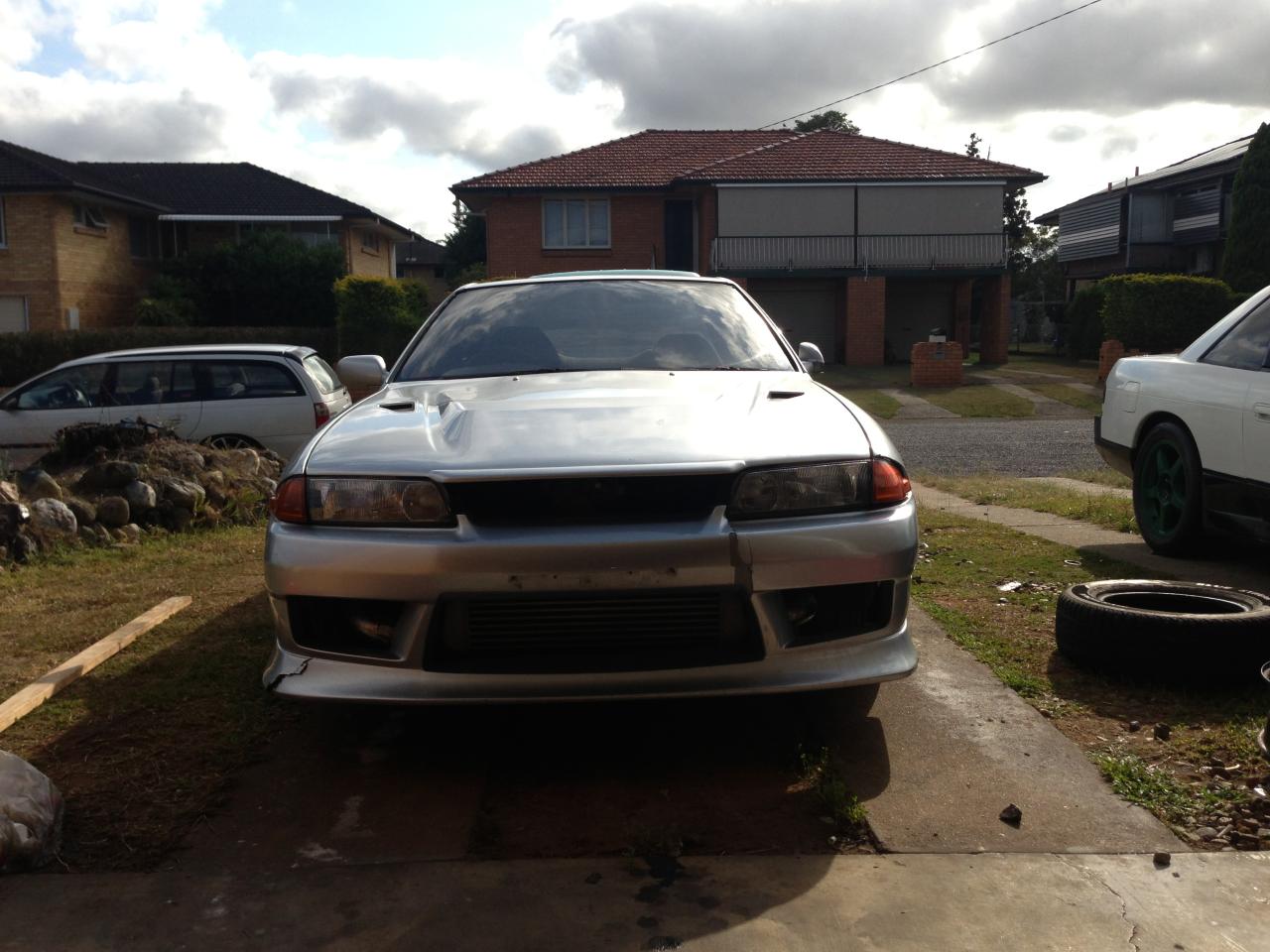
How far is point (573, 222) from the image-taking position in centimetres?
3431

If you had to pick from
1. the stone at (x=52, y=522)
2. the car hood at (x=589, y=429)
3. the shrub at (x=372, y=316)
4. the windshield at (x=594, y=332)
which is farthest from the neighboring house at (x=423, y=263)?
the car hood at (x=589, y=429)

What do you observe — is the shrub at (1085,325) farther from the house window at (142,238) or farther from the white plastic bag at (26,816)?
the white plastic bag at (26,816)

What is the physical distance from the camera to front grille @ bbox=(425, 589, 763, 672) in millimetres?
3281

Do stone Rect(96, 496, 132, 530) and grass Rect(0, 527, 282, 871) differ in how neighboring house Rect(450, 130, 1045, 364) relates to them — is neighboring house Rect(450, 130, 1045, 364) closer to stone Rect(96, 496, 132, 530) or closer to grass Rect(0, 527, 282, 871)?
stone Rect(96, 496, 132, 530)

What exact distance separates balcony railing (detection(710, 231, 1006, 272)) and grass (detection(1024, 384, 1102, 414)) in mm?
8165

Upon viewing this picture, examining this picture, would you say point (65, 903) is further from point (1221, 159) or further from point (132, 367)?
point (1221, 159)

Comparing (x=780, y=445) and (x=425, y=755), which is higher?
(x=780, y=445)

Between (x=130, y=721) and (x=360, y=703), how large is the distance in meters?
1.17

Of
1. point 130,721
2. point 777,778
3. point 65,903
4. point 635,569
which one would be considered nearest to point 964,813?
point 777,778

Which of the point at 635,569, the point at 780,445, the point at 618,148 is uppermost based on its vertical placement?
the point at 618,148

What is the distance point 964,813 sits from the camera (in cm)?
318

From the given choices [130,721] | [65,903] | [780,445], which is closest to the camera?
[65,903]

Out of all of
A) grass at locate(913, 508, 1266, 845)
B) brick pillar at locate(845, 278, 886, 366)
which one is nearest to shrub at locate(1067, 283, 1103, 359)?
brick pillar at locate(845, 278, 886, 366)

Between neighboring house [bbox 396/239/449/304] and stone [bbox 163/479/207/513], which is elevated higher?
neighboring house [bbox 396/239/449/304]
